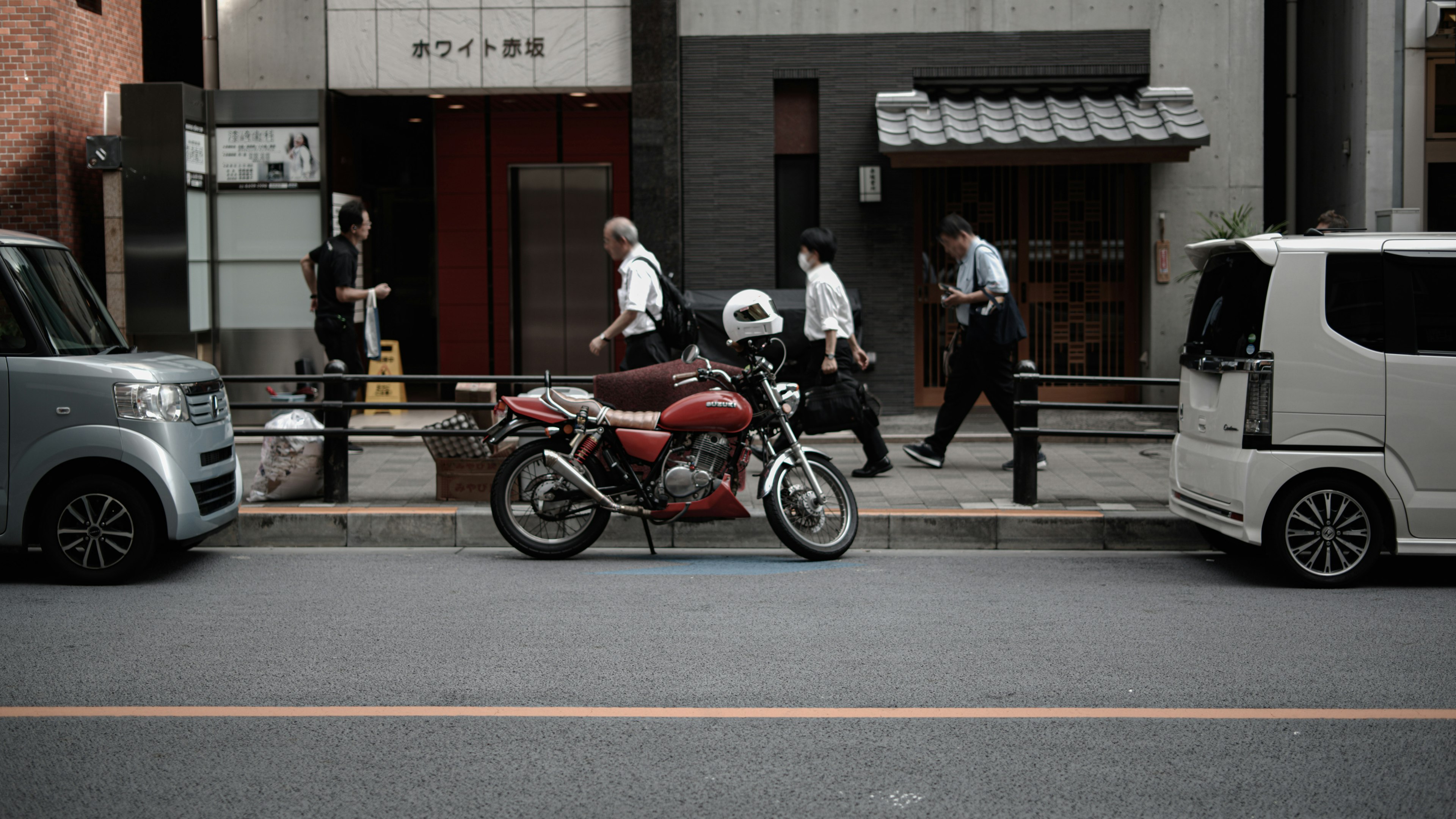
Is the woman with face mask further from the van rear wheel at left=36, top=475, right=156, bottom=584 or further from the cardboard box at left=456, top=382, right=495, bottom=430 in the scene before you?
the van rear wheel at left=36, top=475, right=156, bottom=584

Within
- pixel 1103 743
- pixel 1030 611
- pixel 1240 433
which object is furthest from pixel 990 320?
pixel 1103 743

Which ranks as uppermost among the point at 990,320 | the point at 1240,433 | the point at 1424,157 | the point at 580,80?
the point at 580,80

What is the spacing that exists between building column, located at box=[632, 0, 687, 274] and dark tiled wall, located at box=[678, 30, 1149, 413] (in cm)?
14

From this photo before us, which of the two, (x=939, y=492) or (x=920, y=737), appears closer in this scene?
(x=920, y=737)

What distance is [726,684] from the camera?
5160 mm

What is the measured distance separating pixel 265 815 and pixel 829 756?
179cm

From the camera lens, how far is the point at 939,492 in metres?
9.47

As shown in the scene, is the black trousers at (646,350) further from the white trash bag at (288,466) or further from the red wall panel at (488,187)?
the red wall panel at (488,187)

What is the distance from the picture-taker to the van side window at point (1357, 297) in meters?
6.82

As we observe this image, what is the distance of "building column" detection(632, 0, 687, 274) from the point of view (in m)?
14.0

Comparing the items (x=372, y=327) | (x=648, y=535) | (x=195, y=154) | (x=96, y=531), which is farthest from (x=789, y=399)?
(x=195, y=154)

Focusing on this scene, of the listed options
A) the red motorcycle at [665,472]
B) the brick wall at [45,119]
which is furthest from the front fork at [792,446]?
the brick wall at [45,119]

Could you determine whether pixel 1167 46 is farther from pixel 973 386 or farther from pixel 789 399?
pixel 789 399

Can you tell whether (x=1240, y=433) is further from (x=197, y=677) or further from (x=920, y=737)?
(x=197, y=677)
